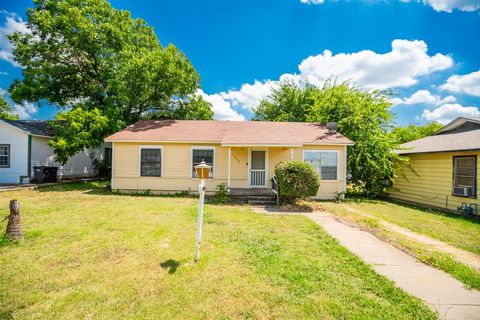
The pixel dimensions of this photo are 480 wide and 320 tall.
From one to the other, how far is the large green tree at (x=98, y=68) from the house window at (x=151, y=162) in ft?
11.7

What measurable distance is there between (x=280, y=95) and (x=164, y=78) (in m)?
14.1

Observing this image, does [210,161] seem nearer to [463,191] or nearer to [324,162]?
[324,162]

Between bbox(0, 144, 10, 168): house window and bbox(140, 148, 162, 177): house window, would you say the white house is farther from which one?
bbox(140, 148, 162, 177): house window

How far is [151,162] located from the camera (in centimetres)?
1236

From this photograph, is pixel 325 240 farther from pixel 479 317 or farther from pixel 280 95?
pixel 280 95

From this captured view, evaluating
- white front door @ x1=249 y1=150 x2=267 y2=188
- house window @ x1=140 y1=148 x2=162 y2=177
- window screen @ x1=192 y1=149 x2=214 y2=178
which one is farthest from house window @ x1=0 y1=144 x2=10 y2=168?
white front door @ x1=249 y1=150 x2=267 y2=188

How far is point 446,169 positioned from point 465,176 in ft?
2.56

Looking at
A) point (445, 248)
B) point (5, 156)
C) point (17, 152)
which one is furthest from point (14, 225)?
point (5, 156)

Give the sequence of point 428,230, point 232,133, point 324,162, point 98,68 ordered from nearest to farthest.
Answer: point 428,230 < point 324,162 < point 232,133 < point 98,68

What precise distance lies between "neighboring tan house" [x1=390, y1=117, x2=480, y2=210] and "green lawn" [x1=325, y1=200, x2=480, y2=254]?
99cm

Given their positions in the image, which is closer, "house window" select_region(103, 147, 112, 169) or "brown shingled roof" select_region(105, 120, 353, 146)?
"brown shingled roof" select_region(105, 120, 353, 146)

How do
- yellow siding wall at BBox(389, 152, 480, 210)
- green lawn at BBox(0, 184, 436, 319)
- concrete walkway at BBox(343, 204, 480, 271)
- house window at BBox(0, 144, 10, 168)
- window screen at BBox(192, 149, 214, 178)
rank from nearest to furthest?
green lawn at BBox(0, 184, 436, 319) < concrete walkway at BBox(343, 204, 480, 271) < yellow siding wall at BBox(389, 152, 480, 210) < window screen at BBox(192, 149, 214, 178) < house window at BBox(0, 144, 10, 168)

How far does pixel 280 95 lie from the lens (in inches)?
1013

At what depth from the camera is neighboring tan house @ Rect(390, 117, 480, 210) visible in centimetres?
955
